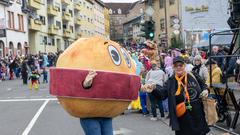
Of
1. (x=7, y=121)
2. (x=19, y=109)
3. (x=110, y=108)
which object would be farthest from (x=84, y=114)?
(x=19, y=109)

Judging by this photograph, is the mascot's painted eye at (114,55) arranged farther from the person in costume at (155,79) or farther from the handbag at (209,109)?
the person in costume at (155,79)

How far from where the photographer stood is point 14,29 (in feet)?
162

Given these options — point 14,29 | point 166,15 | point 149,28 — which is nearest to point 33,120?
point 149,28

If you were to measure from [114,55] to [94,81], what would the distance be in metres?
0.47

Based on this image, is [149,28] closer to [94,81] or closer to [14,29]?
[94,81]

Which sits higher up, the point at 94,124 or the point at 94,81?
the point at 94,81

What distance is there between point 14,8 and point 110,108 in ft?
151

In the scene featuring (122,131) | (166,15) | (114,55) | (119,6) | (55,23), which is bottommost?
(122,131)

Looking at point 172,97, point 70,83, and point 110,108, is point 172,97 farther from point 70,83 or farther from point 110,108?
point 70,83

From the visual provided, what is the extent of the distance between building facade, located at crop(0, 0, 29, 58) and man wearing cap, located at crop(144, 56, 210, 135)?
129 feet

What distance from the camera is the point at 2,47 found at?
45.4 metres

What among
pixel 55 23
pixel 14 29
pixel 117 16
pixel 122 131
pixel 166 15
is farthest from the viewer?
pixel 117 16

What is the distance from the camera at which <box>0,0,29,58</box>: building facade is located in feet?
151

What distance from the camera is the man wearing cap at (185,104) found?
6.18m
